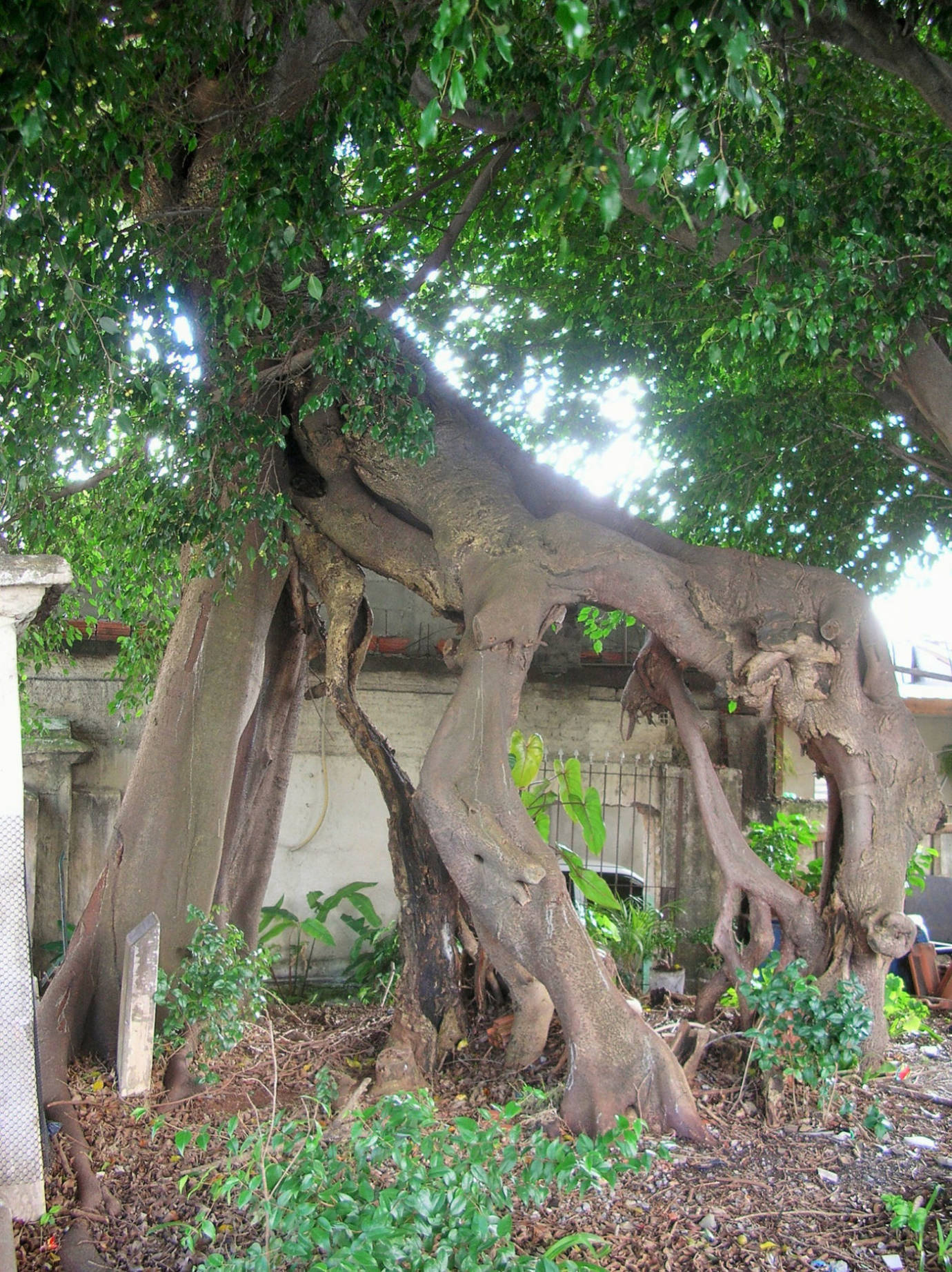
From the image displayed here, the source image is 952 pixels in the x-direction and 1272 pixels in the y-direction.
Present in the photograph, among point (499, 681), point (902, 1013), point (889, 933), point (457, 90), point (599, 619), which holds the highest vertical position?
point (457, 90)

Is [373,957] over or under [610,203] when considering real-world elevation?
under

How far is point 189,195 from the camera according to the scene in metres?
5.92

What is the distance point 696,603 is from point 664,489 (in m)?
2.39

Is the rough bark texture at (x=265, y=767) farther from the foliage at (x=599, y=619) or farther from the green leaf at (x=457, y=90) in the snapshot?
the green leaf at (x=457, y=90)

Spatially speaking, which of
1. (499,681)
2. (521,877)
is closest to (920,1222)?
(521,877)

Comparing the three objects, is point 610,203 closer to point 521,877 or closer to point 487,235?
point 521,877

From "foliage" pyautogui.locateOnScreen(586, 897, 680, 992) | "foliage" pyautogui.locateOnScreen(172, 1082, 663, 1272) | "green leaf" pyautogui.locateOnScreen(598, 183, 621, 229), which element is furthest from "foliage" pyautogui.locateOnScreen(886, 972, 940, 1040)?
"green leaf" pyautogui.locateOnScreen(598, 183, 621, 229)

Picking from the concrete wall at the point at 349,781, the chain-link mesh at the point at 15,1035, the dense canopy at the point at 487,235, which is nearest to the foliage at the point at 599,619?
the dense canopy at the point at 487,235

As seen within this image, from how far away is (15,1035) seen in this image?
372cm

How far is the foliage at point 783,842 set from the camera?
7883mm

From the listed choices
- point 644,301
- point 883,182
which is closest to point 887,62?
point 883,182

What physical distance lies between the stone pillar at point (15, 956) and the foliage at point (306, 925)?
420 cm

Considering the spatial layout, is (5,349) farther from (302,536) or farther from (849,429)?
(849,429)

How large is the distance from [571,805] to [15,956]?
15.4ft
